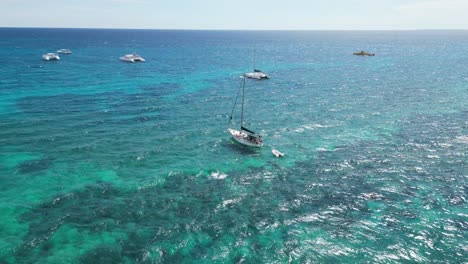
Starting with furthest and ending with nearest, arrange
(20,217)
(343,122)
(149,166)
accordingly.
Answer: (343,122) < (149,166) < (20,217)

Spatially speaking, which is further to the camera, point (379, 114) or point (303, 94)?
point (303, 94)

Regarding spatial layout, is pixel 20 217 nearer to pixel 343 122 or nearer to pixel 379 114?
pixel 343 122

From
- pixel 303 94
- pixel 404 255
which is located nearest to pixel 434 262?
pixel 404 255

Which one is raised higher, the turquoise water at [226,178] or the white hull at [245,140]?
the white hull at [245,140]

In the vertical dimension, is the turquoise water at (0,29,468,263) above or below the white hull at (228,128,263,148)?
below

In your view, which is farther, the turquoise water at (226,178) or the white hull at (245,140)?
the white hull at (245,140)

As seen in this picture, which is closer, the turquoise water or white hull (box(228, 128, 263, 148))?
the turquoise water

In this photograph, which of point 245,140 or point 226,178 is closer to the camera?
point 226,178

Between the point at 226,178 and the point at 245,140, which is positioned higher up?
the point at 245,140
